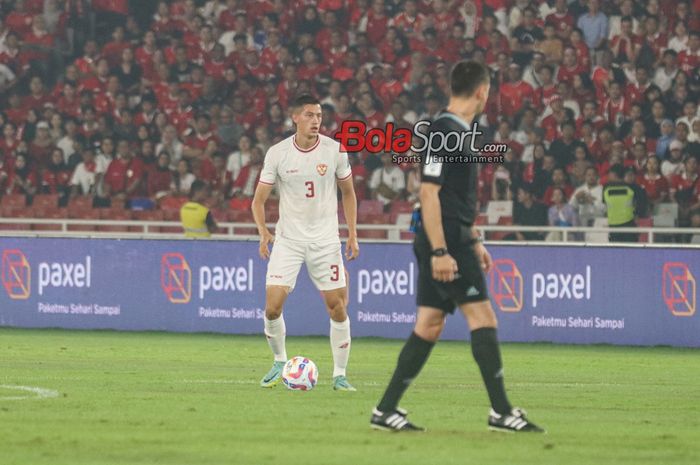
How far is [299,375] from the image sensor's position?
1279 cm

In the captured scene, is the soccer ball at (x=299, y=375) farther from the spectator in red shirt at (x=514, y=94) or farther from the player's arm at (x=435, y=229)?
the spectator in red shirt at (x=514, y=94)

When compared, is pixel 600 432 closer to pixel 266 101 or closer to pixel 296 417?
pixel 296 417

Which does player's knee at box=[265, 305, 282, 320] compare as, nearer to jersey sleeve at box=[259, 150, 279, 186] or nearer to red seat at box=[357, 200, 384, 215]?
jersey sleeve at box=[259, 150, 279, 186]

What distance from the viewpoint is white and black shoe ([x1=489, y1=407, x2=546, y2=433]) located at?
9.20 metres

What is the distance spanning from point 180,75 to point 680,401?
17.4 m

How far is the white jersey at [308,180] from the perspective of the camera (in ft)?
43.5

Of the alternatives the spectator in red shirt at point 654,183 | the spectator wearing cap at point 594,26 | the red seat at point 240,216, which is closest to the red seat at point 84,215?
the red seat at point 240,216

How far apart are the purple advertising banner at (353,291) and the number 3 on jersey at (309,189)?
725cm

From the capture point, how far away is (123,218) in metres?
25.0

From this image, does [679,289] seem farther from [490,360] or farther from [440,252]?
[440,252]

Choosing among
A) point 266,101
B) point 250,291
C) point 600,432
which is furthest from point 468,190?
point 266,101

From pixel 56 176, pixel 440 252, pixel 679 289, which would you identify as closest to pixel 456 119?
pixel 440 252

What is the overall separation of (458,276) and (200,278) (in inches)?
506

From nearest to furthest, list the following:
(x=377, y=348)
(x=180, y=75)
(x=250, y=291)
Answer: (x=377, y=348), (x=250, y=291), (x=180, y=75)
